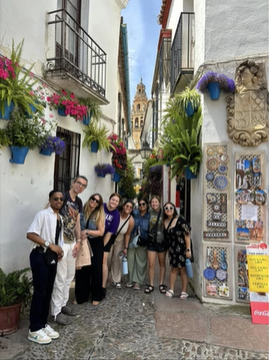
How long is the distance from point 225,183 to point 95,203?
2179mm

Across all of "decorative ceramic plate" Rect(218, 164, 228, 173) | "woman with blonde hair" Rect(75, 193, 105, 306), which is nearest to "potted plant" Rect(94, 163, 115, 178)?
"woman with blonde hair" Rect(75, 193, 105, 306)

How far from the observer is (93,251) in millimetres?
4180

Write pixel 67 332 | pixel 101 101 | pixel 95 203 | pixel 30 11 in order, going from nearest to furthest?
1. pixel 67 332
2. pixel 95 203
3. pixel 30 11
4. pixel 101 101

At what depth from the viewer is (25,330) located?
3309 millimetres

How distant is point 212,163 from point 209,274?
6.09 feet

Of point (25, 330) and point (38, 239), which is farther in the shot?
point (25, 330)

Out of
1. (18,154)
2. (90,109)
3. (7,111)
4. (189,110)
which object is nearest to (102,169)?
(90,109)

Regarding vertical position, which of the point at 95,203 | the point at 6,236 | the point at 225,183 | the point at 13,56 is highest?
the point at 13,56

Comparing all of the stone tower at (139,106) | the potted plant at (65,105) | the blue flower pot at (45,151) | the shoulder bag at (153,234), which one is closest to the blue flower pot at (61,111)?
the potted plant at (65,105)

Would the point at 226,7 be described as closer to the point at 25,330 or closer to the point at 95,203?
the point at 95,203

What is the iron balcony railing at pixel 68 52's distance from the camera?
4.75m

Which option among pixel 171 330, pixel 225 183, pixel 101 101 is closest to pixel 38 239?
pixel 171 330

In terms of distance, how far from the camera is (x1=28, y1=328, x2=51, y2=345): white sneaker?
3.01m

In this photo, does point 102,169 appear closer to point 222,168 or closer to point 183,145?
point 183,145
